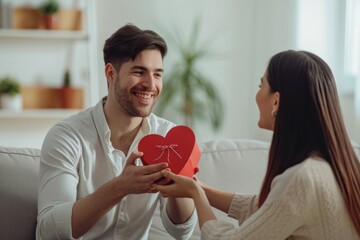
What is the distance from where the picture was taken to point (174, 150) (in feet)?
5.91

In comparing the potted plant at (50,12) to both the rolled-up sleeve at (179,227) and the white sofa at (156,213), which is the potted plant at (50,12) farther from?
the rolled-up sleeve at (179,227)

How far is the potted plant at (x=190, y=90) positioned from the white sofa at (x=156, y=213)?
6.14 feet

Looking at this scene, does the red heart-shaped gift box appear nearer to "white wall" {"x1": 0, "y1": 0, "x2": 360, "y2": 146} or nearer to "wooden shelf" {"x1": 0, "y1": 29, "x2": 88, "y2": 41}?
"wooden shelf" {"x1": 0, "y1": 29, "x2": 88, "y2": 41}

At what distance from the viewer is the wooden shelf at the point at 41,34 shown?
12.8 feet

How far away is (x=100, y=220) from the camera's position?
197 cm

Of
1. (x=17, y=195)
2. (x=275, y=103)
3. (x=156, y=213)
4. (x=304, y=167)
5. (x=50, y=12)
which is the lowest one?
(x=156, y=213)

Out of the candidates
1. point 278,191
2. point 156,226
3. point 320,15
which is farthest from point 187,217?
point 320,15

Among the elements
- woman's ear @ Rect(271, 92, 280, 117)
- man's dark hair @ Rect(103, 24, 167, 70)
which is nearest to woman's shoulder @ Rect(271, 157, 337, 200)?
woman's ear @ Rect(271, 92, 280, 117)

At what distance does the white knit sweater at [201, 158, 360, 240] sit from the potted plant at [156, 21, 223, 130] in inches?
110

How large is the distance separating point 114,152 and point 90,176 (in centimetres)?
11

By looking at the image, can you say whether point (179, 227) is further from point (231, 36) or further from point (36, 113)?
point (231, 36)

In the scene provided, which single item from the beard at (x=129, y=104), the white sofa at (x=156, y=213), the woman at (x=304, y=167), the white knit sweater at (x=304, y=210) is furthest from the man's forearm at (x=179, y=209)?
the white knit sweater at (x=304, y=210)

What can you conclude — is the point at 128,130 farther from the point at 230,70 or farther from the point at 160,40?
the point at 230,70

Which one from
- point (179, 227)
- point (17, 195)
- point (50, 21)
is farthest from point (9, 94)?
point (179, 227)
